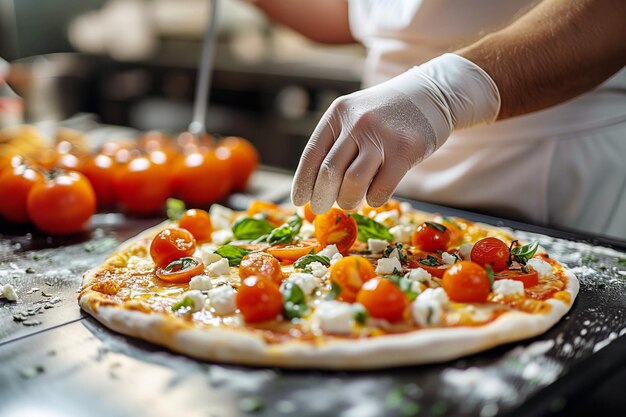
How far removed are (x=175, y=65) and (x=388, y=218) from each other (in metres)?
3.65

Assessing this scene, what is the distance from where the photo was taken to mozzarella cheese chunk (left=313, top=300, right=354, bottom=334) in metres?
1.29

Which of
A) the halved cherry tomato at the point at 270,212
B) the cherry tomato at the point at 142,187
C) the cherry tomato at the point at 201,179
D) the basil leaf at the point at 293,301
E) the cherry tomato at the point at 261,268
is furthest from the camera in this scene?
the cherry tomato at the point at 201,179

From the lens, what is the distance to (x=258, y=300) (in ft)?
4.38

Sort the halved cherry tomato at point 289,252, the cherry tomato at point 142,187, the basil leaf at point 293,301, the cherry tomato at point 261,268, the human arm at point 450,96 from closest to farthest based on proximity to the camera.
→ the basil leaf at point 293,301, the cherry tomato at point 261,268, the human arm at point 450,96, the halved cherry tomato at point 289,252, the cherry tomato at point 142,187

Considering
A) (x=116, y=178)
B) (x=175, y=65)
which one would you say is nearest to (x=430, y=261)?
(x=116, y=178)

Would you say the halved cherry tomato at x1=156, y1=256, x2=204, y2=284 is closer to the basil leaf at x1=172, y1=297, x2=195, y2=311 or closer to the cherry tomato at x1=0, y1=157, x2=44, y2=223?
the basil leaf at x1=172, y1=297, x2=195, y2=311

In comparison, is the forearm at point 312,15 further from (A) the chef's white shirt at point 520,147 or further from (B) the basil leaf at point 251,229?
(B) the basil leaf at point 251,229

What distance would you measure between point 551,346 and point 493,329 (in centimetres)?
13

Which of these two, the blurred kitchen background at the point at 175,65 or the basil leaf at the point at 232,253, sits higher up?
the basil leaf at the point at 232,253

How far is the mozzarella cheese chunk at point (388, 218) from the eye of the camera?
1915mm

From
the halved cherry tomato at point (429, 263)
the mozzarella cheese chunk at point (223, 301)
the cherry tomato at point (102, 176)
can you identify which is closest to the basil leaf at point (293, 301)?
the mozzarella cheese chunk at point (223, 301)

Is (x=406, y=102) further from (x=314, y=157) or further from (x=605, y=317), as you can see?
(x=605, y=317)

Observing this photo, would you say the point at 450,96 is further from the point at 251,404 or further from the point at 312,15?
the point at 312,15

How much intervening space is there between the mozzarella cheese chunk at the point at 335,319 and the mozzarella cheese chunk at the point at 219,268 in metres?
0.36
